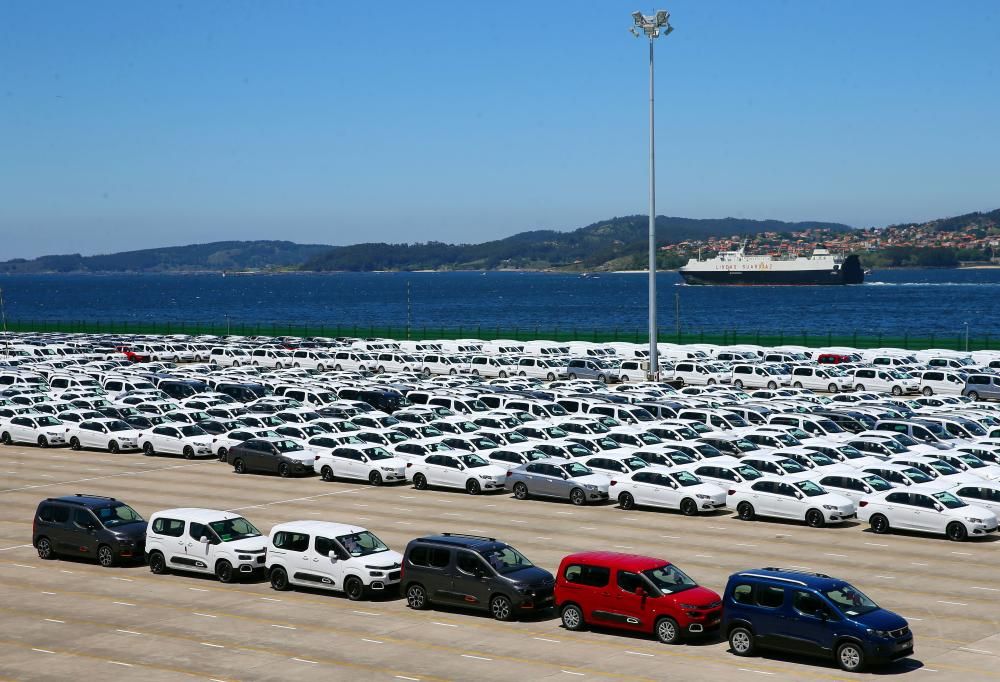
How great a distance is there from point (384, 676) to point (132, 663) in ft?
13.9

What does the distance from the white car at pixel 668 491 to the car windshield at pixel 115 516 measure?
13255 mm

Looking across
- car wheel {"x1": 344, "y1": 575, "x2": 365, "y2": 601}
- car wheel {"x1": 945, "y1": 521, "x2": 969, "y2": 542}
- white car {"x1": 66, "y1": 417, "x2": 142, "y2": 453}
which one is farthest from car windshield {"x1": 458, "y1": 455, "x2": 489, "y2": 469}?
white car {"x1": 66, "y1": 417, "x2": 142, "y2": 453}

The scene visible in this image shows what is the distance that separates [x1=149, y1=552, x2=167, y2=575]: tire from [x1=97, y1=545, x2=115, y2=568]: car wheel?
1131 millimetres

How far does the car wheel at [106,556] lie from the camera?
92.2 ft

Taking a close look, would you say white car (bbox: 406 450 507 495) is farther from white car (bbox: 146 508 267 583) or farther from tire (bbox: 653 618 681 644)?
tire (bbox: 653 618 681 644)

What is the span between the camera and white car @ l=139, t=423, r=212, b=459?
45.4 metres

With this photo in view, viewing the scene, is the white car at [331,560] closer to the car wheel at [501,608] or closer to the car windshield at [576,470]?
the car wheel at [501,608]

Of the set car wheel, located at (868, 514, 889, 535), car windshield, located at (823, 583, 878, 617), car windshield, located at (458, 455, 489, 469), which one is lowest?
car wheel, located at (868, 514, 889, 535)

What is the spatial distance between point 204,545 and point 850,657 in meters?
13.6

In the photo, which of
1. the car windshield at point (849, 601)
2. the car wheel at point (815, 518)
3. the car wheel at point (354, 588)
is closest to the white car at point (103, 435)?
the car wheel at point (354, 588)

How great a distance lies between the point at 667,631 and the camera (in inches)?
850

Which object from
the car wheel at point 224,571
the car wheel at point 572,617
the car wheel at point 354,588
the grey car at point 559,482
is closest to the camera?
the car wheel at point 572,617

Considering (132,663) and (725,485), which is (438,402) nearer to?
(725,485)

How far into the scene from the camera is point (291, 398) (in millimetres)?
56281
